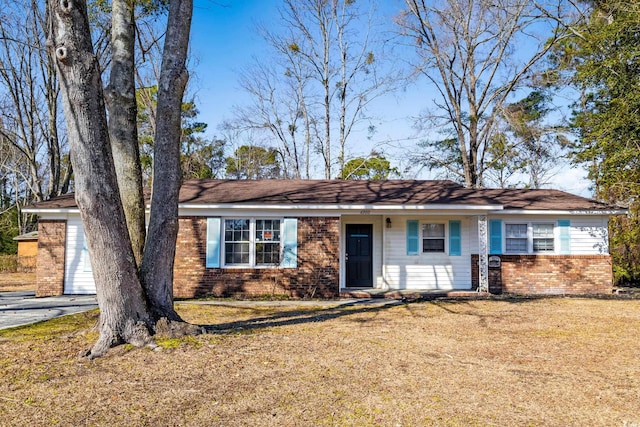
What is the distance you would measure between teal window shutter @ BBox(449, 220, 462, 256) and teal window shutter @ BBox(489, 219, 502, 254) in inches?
35.0

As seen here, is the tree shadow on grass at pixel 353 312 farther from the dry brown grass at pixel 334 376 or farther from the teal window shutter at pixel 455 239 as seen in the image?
the teal window shutter at pixel 455 239

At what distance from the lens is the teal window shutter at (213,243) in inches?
483

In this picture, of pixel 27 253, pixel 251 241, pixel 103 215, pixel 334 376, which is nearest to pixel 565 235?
pixel 251 241

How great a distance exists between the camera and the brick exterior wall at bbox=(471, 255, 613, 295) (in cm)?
1323

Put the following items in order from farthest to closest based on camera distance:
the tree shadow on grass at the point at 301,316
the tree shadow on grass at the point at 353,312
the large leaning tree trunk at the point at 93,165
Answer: the tree shadow on grass at the point at 353,312, the tree shadow on grass at the point at 301,316, the large leaning tree trunk at the point at 93,165

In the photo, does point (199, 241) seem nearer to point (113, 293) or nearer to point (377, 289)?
point (377, 289)

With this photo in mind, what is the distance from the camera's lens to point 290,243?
12312mm

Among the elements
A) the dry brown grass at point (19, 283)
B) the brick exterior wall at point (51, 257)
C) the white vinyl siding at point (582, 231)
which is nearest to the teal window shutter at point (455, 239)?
the white vinyl siding at point (582, 231)

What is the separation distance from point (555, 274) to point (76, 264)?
14105mm

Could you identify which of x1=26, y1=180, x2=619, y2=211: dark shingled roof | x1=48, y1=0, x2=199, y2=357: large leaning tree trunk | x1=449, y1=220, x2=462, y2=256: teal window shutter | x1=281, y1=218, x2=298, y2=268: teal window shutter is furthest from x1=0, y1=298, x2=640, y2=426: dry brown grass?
x1=449, y1=220, x2=462, y2=256: teal window shutter

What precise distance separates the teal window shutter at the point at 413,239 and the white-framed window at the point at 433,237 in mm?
224

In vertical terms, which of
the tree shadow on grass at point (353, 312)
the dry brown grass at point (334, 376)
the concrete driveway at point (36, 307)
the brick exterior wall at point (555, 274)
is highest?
the brick exterior wall at point (555, 274)

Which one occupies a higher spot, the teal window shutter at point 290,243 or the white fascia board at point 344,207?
the white fascia board at point 344,207

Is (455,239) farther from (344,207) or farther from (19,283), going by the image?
(19,283)
